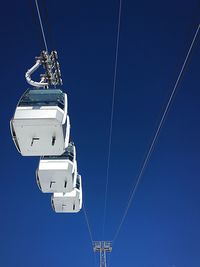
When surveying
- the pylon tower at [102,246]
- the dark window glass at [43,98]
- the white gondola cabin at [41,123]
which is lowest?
the white gondola cabin at [41,123]

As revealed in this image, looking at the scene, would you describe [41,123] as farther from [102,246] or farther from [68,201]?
[102,246]

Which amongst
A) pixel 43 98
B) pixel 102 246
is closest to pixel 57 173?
pixel 43 98

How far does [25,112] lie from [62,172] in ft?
4.45

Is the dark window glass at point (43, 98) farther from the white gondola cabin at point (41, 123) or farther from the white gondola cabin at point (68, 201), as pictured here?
the white gondola cabin at point (68, 201)

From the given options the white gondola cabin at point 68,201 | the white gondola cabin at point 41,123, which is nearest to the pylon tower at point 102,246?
the white gondola cabin at point 68,201

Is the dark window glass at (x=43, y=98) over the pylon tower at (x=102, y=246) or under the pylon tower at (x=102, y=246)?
under

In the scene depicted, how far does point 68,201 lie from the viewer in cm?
566

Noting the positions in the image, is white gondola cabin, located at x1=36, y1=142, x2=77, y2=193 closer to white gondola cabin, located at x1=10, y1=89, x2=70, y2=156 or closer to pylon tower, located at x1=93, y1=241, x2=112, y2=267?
white gondola cabin, located at x1=10, y1=89, x2=70, y2=156

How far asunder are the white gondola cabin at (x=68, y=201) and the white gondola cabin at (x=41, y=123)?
1.98 metres

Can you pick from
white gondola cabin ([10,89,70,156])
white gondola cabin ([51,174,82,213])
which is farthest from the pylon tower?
white gondola cabin ([10,89,70,156])

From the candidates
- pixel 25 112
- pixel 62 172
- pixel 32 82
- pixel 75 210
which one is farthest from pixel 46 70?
pixel 75 210

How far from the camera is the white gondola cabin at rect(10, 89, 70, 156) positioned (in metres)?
3.30

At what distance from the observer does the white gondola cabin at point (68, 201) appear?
5590 mm

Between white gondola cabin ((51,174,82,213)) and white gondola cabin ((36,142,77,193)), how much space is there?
0.87 m
